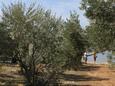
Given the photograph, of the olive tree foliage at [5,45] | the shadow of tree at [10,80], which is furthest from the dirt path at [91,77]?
the olive tree foliage at [5,45]

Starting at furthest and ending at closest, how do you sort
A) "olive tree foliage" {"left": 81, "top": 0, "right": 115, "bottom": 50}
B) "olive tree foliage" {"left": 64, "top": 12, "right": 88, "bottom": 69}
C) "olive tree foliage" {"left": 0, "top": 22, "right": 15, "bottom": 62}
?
"olive tree foliage" {"left": 64, "top": 12, "right": 88, "bottom": 69} → "olive tree foliage" {"left": 0, "top": 22, "right": 15, "bottom": 62} → "olive tree foliage" {"left": 81, "top": 0, "right": 115, "bottom": 50}

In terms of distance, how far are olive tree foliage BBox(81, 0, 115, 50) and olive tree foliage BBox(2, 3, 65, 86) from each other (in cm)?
692

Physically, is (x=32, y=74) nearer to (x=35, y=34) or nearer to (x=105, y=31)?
(x=35, y=34)

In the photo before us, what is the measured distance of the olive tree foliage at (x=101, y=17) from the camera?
1942 cm

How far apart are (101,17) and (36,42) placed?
8.62 meters

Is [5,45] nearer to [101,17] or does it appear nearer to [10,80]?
[10,80]

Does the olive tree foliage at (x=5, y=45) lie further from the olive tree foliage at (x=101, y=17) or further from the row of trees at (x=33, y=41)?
the olive tree foliage at (x=101, y=17)

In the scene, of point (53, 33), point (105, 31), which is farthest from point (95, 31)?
point (53, 33)

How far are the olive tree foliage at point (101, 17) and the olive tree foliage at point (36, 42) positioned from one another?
6921mm

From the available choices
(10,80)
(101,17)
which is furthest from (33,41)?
(101,17)

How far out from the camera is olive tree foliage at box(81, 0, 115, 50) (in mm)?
19422

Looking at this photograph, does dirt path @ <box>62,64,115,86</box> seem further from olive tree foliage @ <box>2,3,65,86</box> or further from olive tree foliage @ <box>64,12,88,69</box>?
olive tree foliage @ <box>2,3,65,86</box>

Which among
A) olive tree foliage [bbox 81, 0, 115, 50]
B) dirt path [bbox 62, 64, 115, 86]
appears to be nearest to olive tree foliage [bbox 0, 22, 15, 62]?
olive tree foliage [bbox 81, 0, 115, 50]

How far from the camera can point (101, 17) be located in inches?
779
